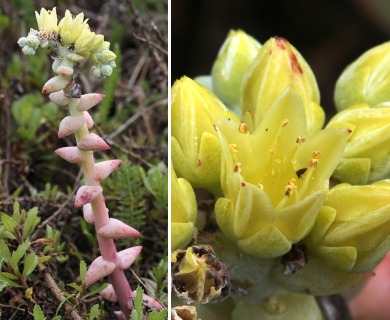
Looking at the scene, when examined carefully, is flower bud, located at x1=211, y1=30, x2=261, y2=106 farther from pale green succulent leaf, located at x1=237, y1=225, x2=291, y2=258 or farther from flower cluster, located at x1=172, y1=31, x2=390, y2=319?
pale green succulent leaf, located at x1=237, y1=225, x2=291, y2=258

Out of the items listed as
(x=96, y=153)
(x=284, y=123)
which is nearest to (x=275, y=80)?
(x=284, y=123)

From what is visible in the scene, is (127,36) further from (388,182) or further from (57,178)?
(388,182)

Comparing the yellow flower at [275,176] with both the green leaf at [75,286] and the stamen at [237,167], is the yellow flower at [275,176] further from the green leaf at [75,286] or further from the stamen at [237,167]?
the green leaf at [75,286]

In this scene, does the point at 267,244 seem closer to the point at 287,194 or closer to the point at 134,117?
the point at 287,194

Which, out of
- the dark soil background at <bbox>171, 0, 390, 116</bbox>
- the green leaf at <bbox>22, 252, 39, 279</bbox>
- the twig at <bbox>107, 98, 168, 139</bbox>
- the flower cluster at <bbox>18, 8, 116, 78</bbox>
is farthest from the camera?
the dark soil background at <bbox>171, 0, 390, 116</bbox>

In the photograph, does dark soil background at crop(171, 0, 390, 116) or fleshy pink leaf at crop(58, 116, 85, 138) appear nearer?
fleshy pink leaf at crop(58, 116, 85, 138)

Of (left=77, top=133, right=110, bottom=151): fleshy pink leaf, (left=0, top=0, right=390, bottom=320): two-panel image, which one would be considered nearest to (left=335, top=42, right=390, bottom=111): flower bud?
(left=0, top=0, right=390, bottom=320): two-panel image
